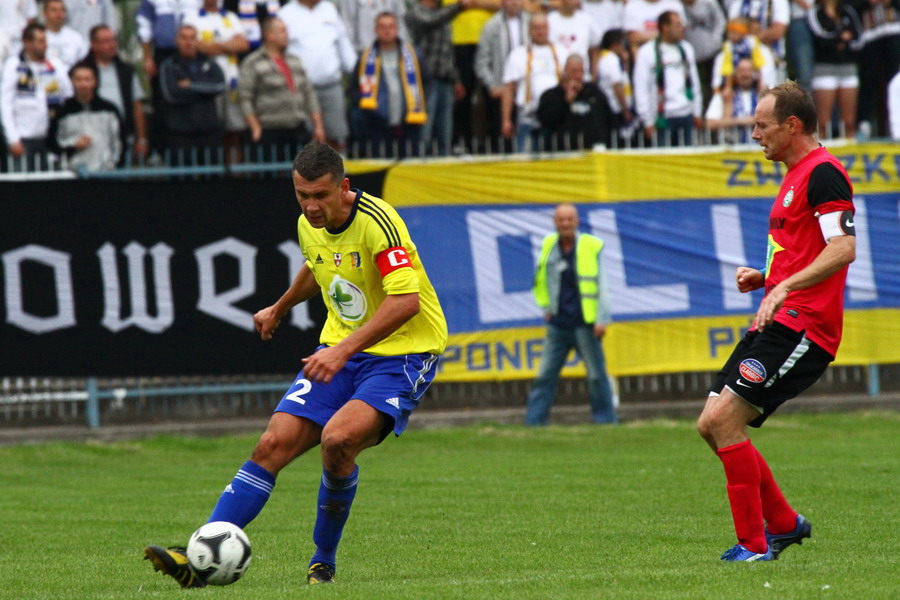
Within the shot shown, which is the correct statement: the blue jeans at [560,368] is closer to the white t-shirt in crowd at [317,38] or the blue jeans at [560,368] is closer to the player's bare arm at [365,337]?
the white t-shirt in crowd at [317,38]

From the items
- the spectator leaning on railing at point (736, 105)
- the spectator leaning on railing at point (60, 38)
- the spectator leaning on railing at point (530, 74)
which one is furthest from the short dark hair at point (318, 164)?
the spectator leaning on railing at point (736, 105)

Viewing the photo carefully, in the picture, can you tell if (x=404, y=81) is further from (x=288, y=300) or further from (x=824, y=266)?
(x=824, y=266)

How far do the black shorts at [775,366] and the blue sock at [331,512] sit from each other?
202cm

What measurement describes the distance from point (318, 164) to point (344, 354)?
0.97 meters

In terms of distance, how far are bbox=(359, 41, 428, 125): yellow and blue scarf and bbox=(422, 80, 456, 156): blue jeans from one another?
0.34 m

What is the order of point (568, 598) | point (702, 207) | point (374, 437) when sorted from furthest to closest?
1. point (702, 207)
2. point (374, 437)
3. point (568, 598)

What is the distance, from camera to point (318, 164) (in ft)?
22.7

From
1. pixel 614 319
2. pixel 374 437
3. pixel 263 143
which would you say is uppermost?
pixel 263 143

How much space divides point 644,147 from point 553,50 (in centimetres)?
164

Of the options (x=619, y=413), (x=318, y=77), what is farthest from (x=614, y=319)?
(x=318, y=77)

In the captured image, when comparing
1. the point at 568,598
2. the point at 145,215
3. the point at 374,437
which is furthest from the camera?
the point at 145,215

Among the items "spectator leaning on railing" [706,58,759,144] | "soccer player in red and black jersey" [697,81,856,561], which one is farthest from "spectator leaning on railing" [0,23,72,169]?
"soccer player in red and black jersey" [697,81,856,561]

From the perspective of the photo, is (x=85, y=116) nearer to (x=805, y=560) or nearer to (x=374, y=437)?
(x=374, y=437)

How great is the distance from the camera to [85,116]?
1580 centimetres
